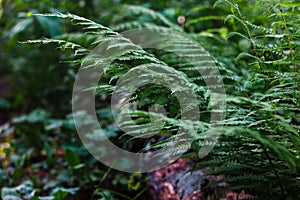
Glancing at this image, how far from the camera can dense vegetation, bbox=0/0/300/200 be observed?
91 cm

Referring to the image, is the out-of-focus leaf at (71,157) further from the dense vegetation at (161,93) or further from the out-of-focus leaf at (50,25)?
the out-of-focus leaf at (50,25)

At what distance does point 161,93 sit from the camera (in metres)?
1.00

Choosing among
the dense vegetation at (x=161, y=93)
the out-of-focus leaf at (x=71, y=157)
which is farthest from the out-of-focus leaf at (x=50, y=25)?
the out-of-focus leaf at (x=71, y=157)

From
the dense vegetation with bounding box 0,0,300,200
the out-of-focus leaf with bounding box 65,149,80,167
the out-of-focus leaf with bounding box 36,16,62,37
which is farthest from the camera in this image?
the out-of-focus leaf with bounding box 36,16,62,37

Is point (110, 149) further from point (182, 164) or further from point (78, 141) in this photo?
point (182, 164)

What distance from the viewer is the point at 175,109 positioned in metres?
0.98

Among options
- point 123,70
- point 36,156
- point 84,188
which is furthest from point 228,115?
point 36,156

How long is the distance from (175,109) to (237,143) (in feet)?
0.63

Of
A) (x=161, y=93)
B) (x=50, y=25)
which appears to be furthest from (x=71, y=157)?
(x=161, y=93)

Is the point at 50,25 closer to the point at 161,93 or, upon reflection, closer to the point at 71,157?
the point at 71,157

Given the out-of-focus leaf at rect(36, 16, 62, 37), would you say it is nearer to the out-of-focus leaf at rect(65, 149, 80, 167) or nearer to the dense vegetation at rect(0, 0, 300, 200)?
the dense vegetation at rect(0, 0, 300, 200)

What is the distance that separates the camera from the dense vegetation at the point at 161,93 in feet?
2.97

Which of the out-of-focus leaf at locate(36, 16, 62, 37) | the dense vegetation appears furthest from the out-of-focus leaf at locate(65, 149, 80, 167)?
the out-of-focus leaf at locate(36, 16, 62, 37)

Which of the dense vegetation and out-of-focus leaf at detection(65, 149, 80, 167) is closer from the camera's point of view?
the dense vegetation
